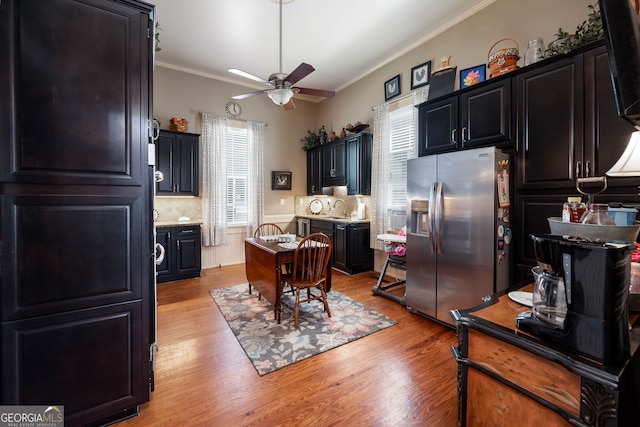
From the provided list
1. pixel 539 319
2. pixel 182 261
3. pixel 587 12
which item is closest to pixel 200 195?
pixel 182 261

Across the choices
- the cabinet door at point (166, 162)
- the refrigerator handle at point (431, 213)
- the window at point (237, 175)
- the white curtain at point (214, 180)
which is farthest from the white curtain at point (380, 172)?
the cabinet door at point (166, 162)

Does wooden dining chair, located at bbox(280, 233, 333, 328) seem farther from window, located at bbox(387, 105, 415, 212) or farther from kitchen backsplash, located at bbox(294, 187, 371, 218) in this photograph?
kitchen backsplash, located at bbox(294, 187, 371, 218)

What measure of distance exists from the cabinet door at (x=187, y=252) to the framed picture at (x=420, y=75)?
13.1 feet

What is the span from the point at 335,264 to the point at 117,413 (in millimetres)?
3581

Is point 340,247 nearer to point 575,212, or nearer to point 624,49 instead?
point 575,212

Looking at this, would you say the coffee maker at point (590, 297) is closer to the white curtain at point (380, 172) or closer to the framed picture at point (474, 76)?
the framed picture at point (474, 76)

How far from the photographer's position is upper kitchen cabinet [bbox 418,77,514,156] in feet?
7.95

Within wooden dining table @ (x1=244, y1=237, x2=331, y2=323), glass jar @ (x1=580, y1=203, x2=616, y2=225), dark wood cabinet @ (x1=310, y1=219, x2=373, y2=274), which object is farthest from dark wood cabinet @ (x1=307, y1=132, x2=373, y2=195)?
glass jar @ (x1=580, y1=203, x2=616, y2=225)

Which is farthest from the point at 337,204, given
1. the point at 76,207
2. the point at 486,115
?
the point at 76,207

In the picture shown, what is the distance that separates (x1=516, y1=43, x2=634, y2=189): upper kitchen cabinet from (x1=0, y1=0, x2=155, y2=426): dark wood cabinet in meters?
2.84

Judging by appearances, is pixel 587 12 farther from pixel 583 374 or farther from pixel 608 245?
pixel 583 374

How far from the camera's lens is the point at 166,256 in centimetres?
417

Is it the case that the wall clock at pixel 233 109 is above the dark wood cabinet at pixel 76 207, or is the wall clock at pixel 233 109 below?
above

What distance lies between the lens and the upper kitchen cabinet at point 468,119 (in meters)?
2.42
